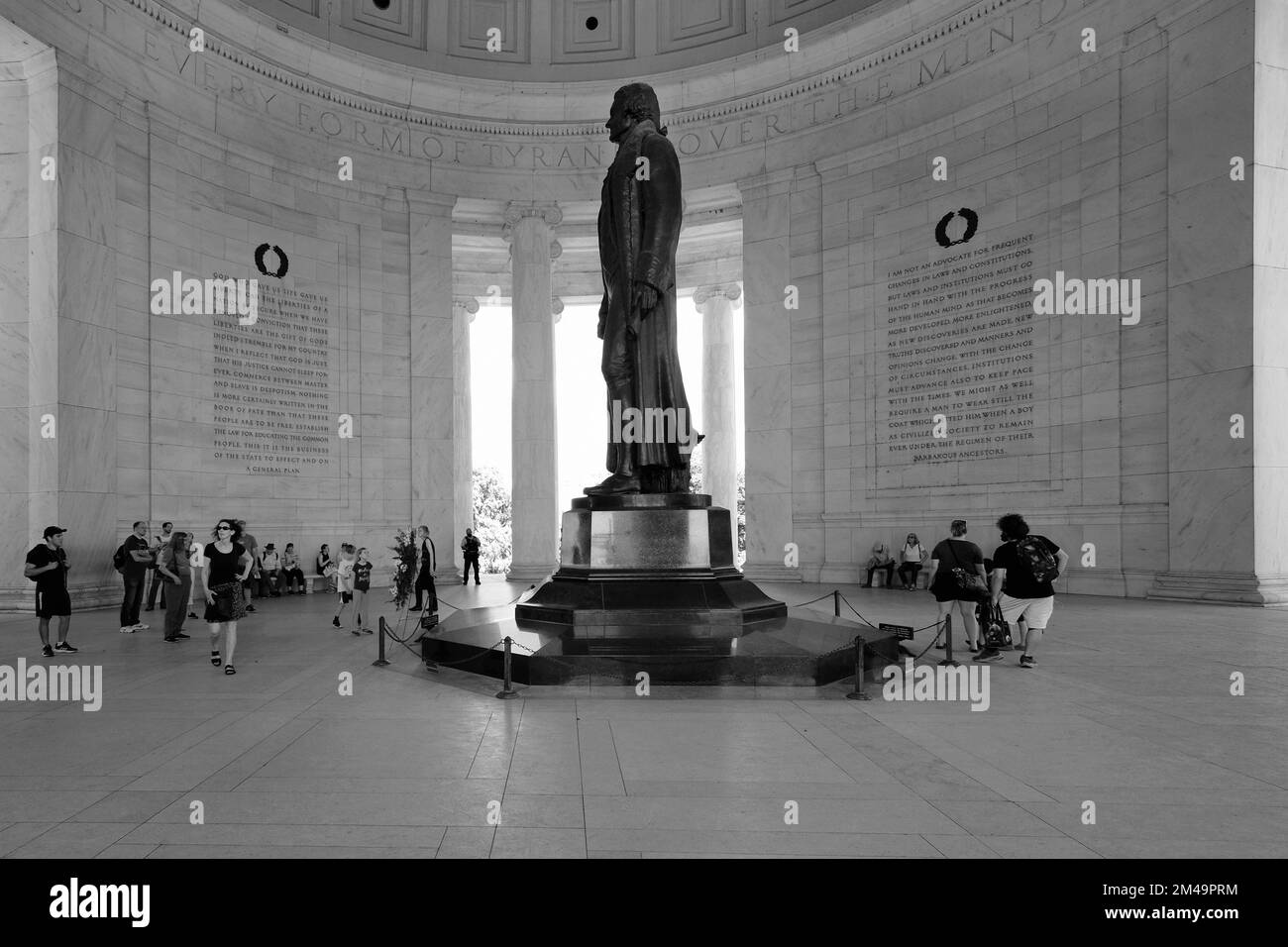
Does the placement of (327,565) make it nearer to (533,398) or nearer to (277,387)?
(277,387)

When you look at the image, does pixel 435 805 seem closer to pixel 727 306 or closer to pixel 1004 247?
pixel 1004 247

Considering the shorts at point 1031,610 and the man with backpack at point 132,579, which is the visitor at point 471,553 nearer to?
the man with backpack at point 132,579

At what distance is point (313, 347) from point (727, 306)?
14.4 meters

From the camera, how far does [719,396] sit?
28562mm

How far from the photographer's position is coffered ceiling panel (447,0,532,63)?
22.9 m

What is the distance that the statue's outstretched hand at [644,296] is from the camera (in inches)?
376

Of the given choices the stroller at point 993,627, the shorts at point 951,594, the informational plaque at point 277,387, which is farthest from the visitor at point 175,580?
the stroller at point 993,627

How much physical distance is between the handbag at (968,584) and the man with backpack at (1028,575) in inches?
13.4

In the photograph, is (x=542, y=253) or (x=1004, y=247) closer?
(x=1004, y=247)

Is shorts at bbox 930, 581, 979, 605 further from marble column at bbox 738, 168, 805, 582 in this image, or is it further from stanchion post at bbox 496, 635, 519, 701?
marble column at bbox 738, 168, 805, 582

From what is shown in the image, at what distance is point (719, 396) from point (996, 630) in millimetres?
19663

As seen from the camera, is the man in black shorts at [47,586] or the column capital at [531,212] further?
the column capital at [531,212]

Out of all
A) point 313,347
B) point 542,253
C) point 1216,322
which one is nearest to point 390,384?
point 313,347
